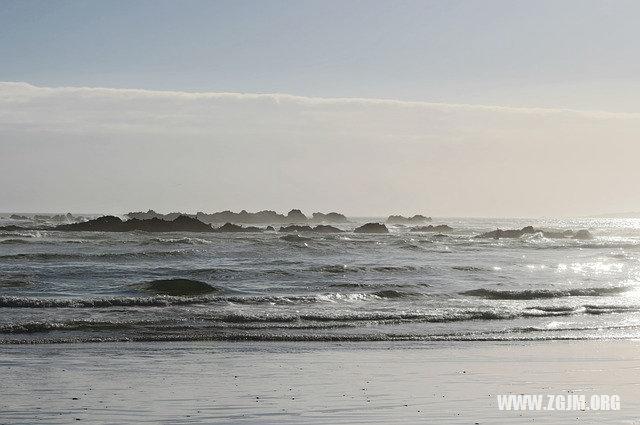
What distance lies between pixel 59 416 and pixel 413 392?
209 inches

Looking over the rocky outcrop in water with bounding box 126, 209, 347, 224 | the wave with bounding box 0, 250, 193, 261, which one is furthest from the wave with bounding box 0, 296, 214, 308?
the rocky outcrop in water with bounding box 126, 209, 347, 224

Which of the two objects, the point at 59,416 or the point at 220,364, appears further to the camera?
the point at 220,364

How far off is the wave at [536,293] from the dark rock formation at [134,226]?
1896 inches

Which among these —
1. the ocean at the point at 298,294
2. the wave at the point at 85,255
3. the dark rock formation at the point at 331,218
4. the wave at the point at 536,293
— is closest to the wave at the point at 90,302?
the ocean at the point at 298,294

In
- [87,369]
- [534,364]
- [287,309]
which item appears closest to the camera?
[87,369]

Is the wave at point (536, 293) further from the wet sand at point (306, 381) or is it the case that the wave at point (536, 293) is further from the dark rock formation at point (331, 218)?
the dark rock formation at point (331, 218)

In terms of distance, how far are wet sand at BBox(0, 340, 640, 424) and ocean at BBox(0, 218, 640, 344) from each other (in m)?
1.84

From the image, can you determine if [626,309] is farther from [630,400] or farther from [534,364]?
[630,400]

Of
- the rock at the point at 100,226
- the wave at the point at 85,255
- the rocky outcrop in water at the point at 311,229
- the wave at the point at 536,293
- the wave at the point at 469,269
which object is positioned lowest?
the wave at the point at 536,293

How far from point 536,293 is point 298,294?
31.1 feet

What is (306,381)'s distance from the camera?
13.8 metres

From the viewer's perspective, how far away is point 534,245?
7225cm

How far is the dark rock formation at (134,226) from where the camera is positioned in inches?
2938

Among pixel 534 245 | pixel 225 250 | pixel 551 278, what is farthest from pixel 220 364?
pixel 534 245
